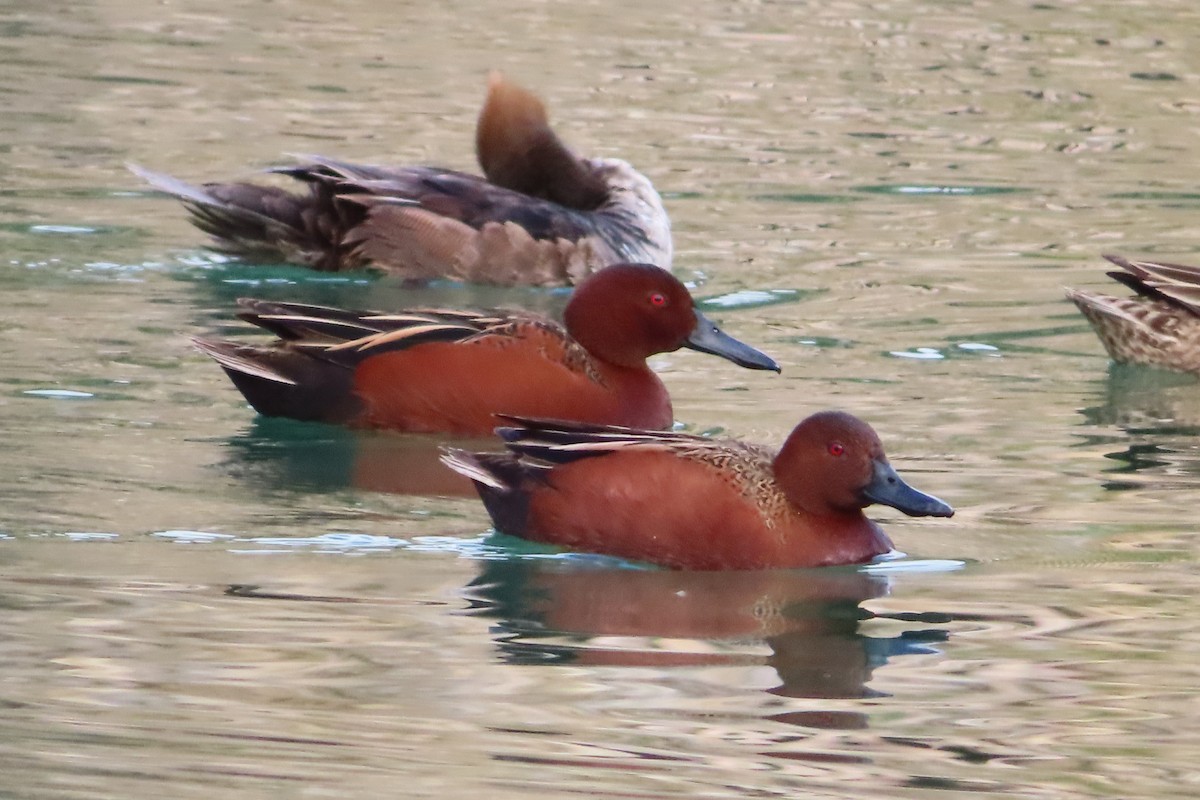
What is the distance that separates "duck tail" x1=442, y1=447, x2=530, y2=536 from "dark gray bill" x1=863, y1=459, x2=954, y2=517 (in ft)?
3.79

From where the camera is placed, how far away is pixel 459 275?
1332 cm

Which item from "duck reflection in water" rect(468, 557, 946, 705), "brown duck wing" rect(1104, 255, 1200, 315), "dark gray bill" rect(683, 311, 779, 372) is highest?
"brown duck wing" rect(1104, 255, 1200, 315)

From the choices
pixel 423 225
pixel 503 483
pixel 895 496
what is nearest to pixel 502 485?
pixel 503 483

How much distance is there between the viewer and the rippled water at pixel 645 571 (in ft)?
19.3

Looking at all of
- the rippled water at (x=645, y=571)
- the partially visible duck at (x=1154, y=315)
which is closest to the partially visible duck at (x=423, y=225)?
the rippled water at (x=645, y=571)

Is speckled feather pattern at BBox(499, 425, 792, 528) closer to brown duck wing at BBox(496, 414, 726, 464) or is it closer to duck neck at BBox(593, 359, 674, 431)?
brown duck wing at BBox(496, 414, 726, 464)

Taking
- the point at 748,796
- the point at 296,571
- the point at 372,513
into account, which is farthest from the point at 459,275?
the point at 748,796

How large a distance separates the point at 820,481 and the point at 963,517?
84 cm

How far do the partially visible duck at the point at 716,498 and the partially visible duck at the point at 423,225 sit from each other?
5.34 metres

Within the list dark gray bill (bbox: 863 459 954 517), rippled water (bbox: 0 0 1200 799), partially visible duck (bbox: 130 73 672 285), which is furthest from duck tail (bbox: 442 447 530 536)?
partially visible duck (bbox: 130 73 672 285)

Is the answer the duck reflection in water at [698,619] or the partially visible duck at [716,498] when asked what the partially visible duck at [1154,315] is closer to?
the partially visible duck at [716,498]

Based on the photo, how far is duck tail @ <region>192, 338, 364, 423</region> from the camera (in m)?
9.66

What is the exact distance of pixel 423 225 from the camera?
1323 cm

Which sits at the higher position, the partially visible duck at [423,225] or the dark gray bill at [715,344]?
the dark gray bill at [715,344]
